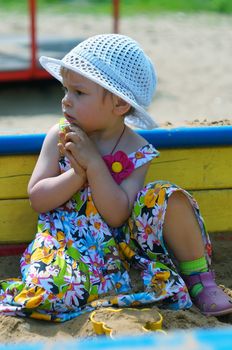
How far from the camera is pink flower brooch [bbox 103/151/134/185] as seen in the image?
2.44 metres

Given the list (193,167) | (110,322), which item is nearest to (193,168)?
(193,167)

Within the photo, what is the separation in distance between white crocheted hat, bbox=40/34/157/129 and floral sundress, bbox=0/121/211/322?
20 cm

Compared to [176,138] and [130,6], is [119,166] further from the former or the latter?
[130,6]

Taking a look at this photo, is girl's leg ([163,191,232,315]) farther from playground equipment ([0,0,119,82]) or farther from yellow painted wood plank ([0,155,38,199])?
playground equipment ([0,0,119,82])

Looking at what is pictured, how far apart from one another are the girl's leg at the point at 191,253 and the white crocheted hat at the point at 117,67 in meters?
0.31

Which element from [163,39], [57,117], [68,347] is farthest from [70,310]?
[163,39]

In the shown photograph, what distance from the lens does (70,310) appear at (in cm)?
230

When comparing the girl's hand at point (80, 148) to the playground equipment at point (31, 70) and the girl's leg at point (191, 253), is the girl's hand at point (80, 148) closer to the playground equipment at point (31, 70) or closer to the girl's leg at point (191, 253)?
the girl's leg at point (191, 253)

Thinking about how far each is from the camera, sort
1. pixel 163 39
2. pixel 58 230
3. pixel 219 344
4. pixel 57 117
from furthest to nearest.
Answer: pixel 163 39 < pixel 57 117 < pixel 58 230 < pixel 219 344

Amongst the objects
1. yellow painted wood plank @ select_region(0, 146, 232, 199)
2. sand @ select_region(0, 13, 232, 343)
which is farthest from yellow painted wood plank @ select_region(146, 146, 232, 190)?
sand @ select_region(0, 13, 232, 343)

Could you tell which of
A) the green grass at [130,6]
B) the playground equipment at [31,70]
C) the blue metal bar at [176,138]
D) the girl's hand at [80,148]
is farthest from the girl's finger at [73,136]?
the green grass at [130,6]

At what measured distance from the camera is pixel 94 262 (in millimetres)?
2379

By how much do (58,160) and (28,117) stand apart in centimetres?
271

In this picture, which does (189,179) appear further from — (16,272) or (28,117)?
(28,117)
